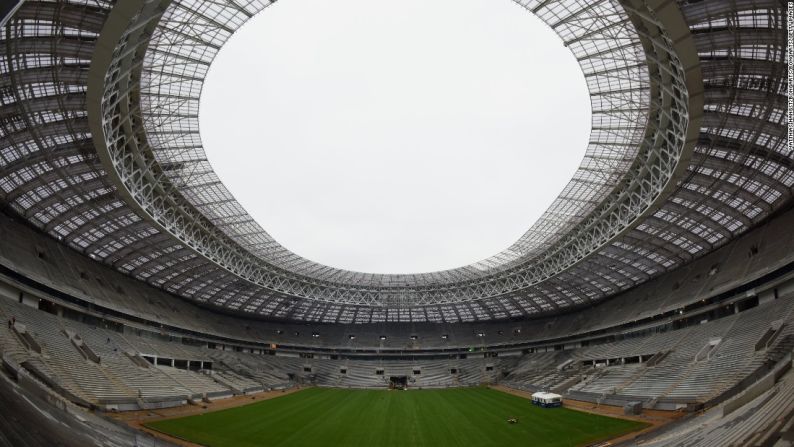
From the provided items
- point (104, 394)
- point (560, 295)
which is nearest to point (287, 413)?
point (104, 394)

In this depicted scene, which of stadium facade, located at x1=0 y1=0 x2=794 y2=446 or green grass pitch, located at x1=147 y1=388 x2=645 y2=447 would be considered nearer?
stadium facade, located at x1=0 y1=0 x2=794 y2=446

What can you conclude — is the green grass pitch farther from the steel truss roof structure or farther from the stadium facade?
the steel truss roof structure

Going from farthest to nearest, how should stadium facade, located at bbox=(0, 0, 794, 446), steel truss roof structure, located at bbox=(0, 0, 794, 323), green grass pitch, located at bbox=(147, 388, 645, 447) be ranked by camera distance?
1. green grass pitch, located at bbox=(147, 388, 645, 447)
2. stadium facade, located at bbox=(0, 0, 794, 446)
3. steel truss roof structure, located at bbox=(0, 0, 794, 323)

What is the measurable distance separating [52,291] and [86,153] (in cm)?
1607

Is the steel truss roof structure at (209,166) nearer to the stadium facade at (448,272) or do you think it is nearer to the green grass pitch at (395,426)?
the stadium facade at (448,272)

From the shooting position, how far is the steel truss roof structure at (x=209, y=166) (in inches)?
886

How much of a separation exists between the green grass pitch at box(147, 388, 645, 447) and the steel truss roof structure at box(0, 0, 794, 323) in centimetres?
1538

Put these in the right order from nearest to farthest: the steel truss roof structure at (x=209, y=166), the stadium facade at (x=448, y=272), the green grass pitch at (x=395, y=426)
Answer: the steel truss roof structure at (x=209, y=166) < the stadium facade at (x=448, y=272) < the green grass pitch at (x=395, y=426)

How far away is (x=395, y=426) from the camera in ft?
112

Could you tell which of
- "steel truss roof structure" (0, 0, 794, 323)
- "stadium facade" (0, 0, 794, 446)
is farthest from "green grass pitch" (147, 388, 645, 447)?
"steel truss roof structure" (0, 0, 794, 323)

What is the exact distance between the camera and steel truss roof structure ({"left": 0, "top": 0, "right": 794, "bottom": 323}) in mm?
22500

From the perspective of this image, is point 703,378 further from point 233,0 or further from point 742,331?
point 233,0

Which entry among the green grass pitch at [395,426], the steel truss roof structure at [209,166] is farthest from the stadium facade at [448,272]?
the green grass pitch at [395,426]

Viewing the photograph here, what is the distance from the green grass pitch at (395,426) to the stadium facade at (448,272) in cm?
611
